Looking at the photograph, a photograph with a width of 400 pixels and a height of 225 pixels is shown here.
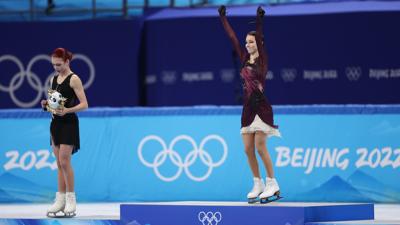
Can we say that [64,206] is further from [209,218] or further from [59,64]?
[209,218]

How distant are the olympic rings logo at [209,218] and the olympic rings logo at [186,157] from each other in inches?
116

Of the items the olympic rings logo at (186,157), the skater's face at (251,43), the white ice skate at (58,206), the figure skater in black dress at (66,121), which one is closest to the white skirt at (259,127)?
the skater's face at (251,43)

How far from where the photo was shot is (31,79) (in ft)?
48.7

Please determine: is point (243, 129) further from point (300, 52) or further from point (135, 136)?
point (300, 52)

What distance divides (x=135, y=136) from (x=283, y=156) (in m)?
1.97

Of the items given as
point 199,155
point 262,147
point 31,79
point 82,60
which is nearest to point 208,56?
point 82,60

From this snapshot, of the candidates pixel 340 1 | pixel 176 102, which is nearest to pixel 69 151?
pixel 176 102

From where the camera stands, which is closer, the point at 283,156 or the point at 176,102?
the point at 283,156

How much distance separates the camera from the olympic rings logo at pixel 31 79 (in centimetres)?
1476

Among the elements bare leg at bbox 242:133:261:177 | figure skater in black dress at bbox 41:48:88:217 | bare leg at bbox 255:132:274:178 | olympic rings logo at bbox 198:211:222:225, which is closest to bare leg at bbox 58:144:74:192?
figure skater in black dress at bbox 41:48:88:217

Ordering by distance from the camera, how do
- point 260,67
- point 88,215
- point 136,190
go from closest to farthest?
point 260,67 < point 88,215 < point 136,190

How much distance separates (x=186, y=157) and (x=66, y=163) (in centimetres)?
283

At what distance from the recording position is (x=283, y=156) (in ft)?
39.7

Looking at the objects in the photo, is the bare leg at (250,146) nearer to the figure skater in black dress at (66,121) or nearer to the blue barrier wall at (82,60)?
the figure skater in black dress at (66,121)
